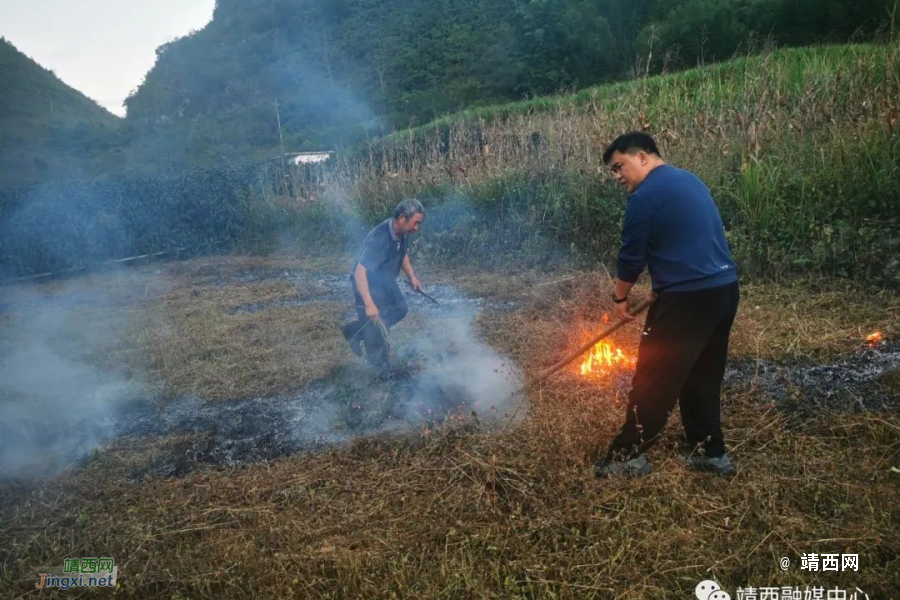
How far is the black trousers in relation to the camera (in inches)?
125

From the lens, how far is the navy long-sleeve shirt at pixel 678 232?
309 cm

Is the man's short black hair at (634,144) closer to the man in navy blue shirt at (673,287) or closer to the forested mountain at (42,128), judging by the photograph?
the man in navy blue shirt at (673,287)

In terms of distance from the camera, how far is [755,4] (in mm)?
22141

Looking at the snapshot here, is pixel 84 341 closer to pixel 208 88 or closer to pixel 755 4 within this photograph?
pixel 755 4

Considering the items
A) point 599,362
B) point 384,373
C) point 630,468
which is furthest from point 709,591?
point 384,373

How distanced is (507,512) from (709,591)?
3.56 ft

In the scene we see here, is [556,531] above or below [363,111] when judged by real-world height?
below

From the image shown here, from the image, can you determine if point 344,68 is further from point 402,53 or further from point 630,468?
point 630,468

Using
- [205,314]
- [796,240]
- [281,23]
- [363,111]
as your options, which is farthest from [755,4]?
[281,23]

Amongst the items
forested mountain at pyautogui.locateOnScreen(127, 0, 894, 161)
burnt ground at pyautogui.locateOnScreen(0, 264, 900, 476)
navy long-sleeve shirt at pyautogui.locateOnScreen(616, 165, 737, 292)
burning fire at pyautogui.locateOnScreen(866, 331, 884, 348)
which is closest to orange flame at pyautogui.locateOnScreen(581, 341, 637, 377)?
burnt ground at pyautogui.locateOnScreen(0, 264, 900, 476)

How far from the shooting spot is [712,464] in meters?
3.50

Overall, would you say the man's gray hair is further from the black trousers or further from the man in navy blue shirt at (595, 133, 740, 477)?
the black trousers

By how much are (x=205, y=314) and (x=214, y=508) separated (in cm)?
532

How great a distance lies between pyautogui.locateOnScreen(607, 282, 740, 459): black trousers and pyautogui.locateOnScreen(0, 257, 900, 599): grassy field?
0.25 metres
